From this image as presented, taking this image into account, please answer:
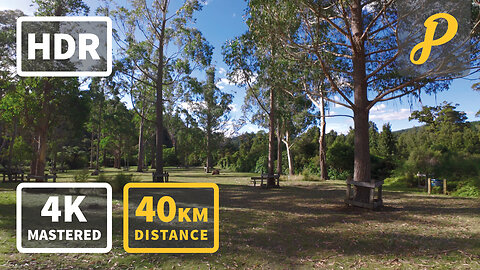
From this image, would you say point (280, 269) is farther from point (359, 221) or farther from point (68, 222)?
point (68, 222)

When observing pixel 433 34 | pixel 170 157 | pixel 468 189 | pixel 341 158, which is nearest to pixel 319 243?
pixel 433 34

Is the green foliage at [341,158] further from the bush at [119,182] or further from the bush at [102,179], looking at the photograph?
the bush at [102,179]

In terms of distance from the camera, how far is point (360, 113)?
8.68m

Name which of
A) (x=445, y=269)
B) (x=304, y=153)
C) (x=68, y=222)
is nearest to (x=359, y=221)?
(x=445, y=269)

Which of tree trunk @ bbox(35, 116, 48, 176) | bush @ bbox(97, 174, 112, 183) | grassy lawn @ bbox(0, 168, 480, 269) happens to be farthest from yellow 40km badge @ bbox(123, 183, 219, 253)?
tree trunk @ bbox(35, 116, 48, 176)

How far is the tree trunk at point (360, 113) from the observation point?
8531 millimetres

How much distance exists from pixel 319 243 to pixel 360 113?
5.00m

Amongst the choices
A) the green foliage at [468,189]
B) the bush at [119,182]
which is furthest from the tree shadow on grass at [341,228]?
the bush at [119,182]

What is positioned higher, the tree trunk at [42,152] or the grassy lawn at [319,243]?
the tree trunk at [42,152]

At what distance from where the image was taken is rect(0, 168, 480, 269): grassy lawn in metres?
4.37

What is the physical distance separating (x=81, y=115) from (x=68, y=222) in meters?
13.0

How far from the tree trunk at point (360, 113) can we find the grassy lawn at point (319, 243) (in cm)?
107

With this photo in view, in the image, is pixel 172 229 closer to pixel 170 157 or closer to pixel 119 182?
pixel 119 182

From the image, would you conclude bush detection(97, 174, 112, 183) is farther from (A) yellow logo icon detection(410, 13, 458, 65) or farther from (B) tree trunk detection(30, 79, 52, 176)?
(A) yellow logo icon detection(410, 13, 458, 65)
